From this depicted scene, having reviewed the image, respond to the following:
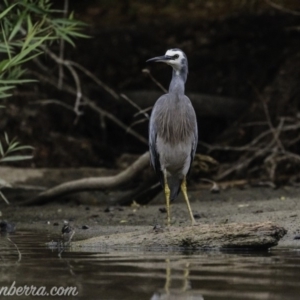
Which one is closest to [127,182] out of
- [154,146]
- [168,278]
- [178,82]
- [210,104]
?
[154,146]

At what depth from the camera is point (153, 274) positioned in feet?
19.7

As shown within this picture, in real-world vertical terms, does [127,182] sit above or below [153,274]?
above

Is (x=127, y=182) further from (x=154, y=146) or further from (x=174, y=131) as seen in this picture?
(x=174, y=131)

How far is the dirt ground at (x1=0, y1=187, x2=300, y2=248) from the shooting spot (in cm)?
915

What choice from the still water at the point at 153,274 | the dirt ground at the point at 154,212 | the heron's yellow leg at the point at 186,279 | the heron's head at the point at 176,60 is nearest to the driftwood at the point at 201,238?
A: the still water at the point at 153,274

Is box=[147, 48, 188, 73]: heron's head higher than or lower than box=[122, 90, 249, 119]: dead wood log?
lower

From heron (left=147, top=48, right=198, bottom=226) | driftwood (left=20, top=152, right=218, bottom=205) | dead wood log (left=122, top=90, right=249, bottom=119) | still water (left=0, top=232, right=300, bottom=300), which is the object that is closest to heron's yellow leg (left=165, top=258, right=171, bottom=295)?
still water (left=0, top=232, right=300, bottom=300)

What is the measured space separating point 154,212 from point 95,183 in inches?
30.5

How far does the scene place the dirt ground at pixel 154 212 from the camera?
9149mm

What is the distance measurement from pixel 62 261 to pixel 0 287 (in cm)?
115

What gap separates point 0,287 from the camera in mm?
5602

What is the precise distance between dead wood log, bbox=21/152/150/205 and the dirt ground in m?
0.13

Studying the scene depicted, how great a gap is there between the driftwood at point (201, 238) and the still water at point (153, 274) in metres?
0.10

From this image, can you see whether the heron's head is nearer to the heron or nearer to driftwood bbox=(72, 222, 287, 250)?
the heron
